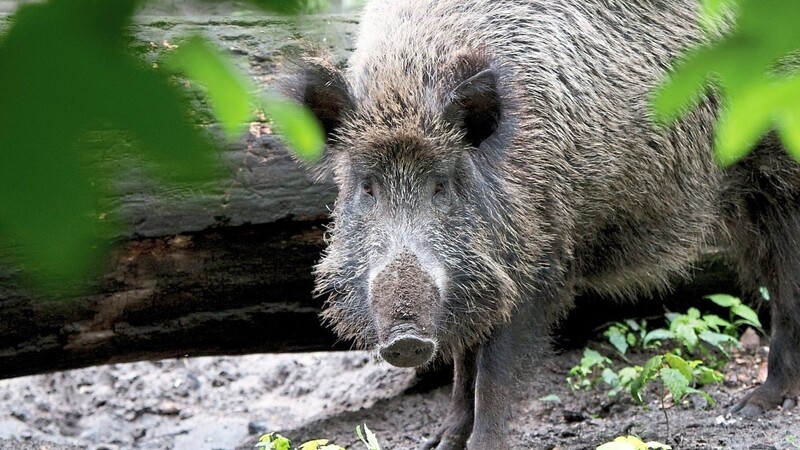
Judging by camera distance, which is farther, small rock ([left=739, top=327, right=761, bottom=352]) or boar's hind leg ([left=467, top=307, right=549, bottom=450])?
small rock ([left=739, top=327, right=761, bottom=352])

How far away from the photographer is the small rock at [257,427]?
650cm

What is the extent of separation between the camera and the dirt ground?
217 inches

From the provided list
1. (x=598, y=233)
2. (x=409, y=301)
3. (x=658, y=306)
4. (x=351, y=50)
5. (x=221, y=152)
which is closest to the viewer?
(x=221, y=152)

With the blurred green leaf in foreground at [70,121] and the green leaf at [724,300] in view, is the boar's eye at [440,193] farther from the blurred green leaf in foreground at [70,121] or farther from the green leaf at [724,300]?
the blurred green leaf in foreground at [70,121]

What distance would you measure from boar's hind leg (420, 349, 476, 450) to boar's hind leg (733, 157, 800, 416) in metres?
1.58

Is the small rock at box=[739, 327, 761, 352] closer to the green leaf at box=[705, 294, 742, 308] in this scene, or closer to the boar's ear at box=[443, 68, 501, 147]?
the green leaf at box=[705, 294, 742, 308]

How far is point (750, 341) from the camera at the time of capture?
7125 millimetres

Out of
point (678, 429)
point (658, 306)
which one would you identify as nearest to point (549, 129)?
point (678, 429)

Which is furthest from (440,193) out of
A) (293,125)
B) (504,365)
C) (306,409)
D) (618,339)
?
(293,125)

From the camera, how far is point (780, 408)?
593 centimetres

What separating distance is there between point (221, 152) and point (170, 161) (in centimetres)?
11

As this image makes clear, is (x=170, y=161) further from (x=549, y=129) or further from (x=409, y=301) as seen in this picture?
(x=549, y=129)

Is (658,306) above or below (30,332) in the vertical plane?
below

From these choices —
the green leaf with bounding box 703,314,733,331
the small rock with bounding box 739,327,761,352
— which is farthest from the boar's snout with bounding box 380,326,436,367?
the small rock with bounding box 739,327,761,352
